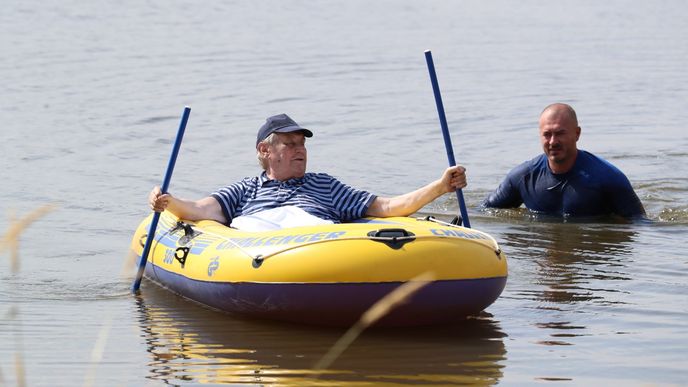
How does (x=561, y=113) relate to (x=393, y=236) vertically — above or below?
above

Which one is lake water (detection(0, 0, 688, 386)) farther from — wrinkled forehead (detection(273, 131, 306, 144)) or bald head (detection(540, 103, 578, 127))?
wrinkled forehead (detection(273, 131, 306, 144))

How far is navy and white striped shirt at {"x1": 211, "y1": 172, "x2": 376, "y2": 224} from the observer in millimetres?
6852

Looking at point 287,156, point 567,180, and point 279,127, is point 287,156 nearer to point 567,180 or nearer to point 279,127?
point 279,127

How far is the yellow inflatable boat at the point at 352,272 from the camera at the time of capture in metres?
5.67

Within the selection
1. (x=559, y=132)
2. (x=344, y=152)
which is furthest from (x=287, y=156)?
(x=344, y=152)

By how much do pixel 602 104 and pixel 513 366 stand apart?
10027 mm

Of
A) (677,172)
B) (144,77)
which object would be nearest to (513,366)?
(677,172)

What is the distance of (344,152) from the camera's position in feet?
39.8

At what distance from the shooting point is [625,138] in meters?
13.0

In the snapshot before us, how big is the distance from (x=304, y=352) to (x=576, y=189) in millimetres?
3800

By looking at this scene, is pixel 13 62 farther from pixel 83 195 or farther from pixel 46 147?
pixel 83 195

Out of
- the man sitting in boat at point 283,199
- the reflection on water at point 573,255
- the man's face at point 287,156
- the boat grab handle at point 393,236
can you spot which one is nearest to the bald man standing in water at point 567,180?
the reflection on water at point 573,255

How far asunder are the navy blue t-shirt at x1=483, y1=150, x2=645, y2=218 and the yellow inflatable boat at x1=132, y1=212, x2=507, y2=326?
9.36 ft

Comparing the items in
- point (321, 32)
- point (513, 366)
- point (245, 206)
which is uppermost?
point (321, 32)
